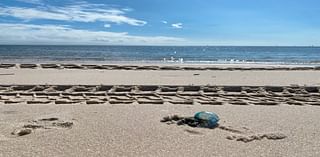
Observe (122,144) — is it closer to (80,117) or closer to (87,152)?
(87,152)

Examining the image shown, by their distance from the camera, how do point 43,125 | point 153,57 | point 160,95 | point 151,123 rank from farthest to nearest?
point 153,57
point 160,95
point 151,123
point 43,125

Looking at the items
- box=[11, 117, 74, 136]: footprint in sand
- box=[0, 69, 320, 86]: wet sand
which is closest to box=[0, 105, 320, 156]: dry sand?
box=[11, 117, 74, 136]: footprint in sand

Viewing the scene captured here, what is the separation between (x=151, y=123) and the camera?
22.3 feet

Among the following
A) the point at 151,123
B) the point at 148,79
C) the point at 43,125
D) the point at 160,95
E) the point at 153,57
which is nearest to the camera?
the point at 43,125

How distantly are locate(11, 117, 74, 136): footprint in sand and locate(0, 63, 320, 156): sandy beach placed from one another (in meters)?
0.01

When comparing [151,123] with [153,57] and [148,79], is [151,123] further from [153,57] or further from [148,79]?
[153,57]

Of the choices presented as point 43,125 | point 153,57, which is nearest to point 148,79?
point 43,125

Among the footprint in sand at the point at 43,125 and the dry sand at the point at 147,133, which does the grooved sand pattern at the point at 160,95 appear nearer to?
the dry sand at the point at 147,133

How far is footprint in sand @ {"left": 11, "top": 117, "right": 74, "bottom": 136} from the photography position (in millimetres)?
6001

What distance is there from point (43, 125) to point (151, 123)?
1.76 m

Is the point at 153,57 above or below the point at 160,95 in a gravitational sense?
above

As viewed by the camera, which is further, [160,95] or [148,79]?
[148,79]

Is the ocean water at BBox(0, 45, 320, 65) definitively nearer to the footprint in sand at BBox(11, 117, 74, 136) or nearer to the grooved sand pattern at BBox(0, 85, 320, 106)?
the grooved sand pattern at BBox(0, 85, 320, 106)

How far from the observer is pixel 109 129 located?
6301 mm
